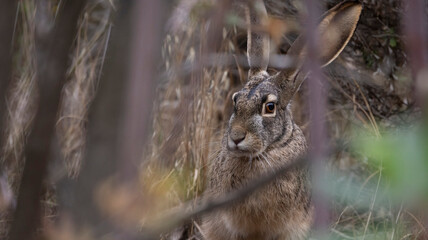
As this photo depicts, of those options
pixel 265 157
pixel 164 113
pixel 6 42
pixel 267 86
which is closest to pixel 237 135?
pixel 265 157

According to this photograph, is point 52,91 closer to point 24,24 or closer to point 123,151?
point 123,151

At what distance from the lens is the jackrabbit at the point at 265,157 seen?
3889 millimetres

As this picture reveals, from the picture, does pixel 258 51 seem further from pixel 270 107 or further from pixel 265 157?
pixel 265 157

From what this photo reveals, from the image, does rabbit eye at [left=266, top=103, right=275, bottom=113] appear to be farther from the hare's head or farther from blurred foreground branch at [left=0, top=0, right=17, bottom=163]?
blurred foreground branch at [left=0, top=0, right=17, bottom=163]

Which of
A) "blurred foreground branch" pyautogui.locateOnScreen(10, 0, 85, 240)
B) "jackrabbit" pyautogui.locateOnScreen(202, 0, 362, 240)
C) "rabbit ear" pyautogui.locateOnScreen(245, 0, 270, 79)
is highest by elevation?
"blurred foreground branch" pyautogui.locateOnScreen(10, 0, 85, 240)

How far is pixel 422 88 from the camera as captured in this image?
85cm

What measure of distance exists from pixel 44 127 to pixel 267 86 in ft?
10.3

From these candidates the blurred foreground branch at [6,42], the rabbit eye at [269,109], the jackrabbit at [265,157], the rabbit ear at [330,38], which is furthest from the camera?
the rabbit eye at [269,109]

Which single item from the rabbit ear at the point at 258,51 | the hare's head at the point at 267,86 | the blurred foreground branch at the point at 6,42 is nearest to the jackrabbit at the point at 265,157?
the hare's head at the point at 267,86

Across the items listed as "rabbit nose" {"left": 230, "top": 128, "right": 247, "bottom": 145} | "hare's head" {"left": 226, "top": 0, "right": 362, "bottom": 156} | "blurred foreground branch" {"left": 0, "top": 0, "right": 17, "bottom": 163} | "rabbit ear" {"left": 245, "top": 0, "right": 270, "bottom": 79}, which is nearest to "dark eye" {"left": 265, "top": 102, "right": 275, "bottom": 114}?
"hare's head" {"left": 226, "top": 0, "right": 362, "bottom": 156}

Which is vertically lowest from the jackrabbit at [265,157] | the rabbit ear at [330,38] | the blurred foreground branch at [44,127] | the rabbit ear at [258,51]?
the jackrabbit at [265,157]

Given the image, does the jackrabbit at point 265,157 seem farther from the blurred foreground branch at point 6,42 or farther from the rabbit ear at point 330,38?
the blurred foreground branch at point 6,42

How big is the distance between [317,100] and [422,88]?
12 cm

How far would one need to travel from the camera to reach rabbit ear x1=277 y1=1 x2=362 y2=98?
352 cm
